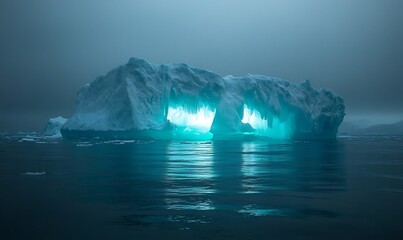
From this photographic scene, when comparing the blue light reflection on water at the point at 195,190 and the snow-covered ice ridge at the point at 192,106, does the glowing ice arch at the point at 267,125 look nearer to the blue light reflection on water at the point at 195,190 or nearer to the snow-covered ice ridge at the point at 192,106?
the snow-covered ice ridge at the point at 192,106

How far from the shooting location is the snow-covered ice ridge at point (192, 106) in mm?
43281

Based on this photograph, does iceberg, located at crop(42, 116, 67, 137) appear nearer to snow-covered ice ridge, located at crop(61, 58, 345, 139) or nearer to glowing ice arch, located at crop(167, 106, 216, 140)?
snow-covered ice ridge, located at crop(61, 58, 345, 139)

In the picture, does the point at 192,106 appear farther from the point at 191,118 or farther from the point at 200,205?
A: the point at 200,205

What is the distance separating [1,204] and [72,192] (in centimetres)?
181

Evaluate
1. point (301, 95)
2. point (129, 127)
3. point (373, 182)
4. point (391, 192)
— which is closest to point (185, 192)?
point (391, 192)

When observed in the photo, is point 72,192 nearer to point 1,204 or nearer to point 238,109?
point 1,204

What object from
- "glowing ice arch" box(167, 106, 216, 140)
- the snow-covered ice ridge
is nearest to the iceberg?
the snow-covered ice ridge

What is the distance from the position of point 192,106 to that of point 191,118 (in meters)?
1.95

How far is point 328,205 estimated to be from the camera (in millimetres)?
8852

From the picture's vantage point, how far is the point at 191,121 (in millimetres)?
48625

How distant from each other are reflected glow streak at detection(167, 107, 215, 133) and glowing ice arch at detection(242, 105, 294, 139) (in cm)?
485

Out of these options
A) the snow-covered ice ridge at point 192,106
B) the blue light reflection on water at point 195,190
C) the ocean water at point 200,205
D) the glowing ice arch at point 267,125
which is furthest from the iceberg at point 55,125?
the ocean water at point 200,205

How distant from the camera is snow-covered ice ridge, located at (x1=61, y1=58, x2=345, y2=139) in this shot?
43281mm

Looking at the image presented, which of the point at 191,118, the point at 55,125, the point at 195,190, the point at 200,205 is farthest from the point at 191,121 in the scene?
the point at 200,205
